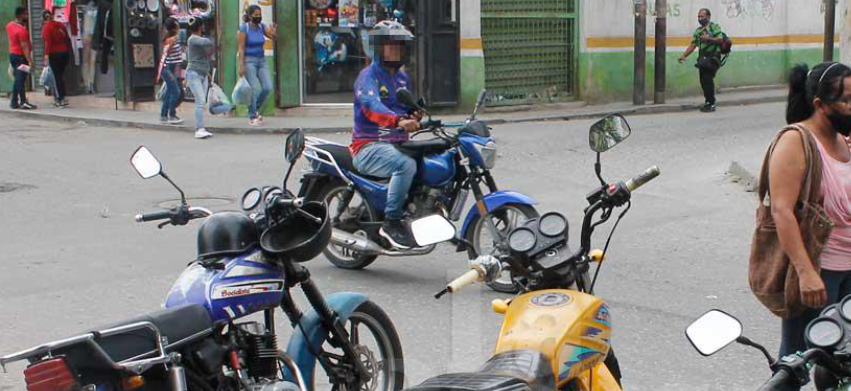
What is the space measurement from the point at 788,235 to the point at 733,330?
133cm

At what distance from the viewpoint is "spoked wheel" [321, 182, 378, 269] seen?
823 centimetres

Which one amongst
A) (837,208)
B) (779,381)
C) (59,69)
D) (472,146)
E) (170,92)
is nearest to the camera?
(779,381)

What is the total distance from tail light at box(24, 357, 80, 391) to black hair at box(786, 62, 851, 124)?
3018mm

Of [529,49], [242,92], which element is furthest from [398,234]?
[529,49]

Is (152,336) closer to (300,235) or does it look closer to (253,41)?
(300,235)

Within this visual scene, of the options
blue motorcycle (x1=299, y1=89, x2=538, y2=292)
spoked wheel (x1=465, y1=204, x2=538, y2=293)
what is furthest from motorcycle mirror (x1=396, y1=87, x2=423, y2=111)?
spoked wheel (x1=465, y1=204, x2=538, y2=293)

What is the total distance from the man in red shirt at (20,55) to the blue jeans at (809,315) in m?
17.2

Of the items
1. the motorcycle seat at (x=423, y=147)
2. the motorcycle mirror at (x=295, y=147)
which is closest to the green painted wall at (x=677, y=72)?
the motorcycle seat at (x=423, y=147)

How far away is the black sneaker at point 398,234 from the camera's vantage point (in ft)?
26.0

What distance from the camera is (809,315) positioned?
180 inches

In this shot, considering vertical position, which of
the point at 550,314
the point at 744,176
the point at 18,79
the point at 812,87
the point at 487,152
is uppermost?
the point at 812,87

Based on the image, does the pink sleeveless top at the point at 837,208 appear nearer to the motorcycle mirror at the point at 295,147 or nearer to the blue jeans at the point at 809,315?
the blue jeans at the point at 809,315

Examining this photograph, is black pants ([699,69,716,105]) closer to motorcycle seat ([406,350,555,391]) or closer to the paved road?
the paved road

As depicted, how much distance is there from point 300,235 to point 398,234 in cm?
352
